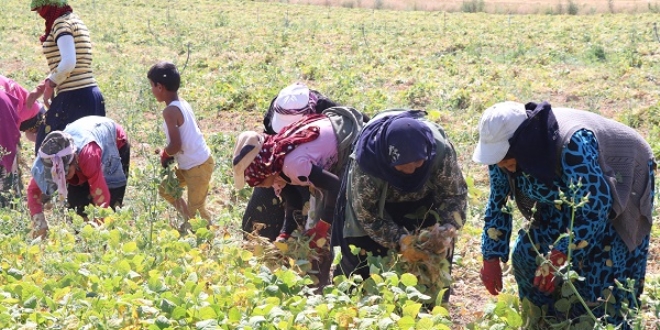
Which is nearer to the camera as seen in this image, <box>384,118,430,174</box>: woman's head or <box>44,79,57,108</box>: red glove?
<box>384,118,430,174</box>: woman's head

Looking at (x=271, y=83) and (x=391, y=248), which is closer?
(x=391, y=248)

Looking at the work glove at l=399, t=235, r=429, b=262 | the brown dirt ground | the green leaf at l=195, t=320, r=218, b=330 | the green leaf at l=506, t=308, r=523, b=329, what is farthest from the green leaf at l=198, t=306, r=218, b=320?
the brown dirt ground

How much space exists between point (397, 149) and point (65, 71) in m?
3.08

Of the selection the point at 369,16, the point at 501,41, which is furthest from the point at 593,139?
the point at 369,16

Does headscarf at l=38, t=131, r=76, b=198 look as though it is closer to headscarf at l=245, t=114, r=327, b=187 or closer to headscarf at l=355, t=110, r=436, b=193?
headscarf at l=245, t=114, r=327, b=187

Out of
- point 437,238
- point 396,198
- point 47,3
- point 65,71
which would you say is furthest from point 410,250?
point 47,3

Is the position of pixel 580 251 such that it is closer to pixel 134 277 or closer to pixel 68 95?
pixel 134 277

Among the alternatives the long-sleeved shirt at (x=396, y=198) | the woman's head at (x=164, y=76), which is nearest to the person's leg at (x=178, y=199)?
the woman's head at (x=164, y=76)

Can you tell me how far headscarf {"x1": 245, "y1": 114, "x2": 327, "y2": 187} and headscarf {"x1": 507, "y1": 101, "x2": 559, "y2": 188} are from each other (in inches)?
51.7

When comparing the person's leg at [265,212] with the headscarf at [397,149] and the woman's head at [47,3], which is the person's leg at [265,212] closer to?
the headscarf at [397,149]

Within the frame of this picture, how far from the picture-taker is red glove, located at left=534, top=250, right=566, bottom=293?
324cm

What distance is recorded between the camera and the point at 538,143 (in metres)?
3.20

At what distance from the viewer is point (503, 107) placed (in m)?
3.23

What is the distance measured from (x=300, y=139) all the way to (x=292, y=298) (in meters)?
1.24
